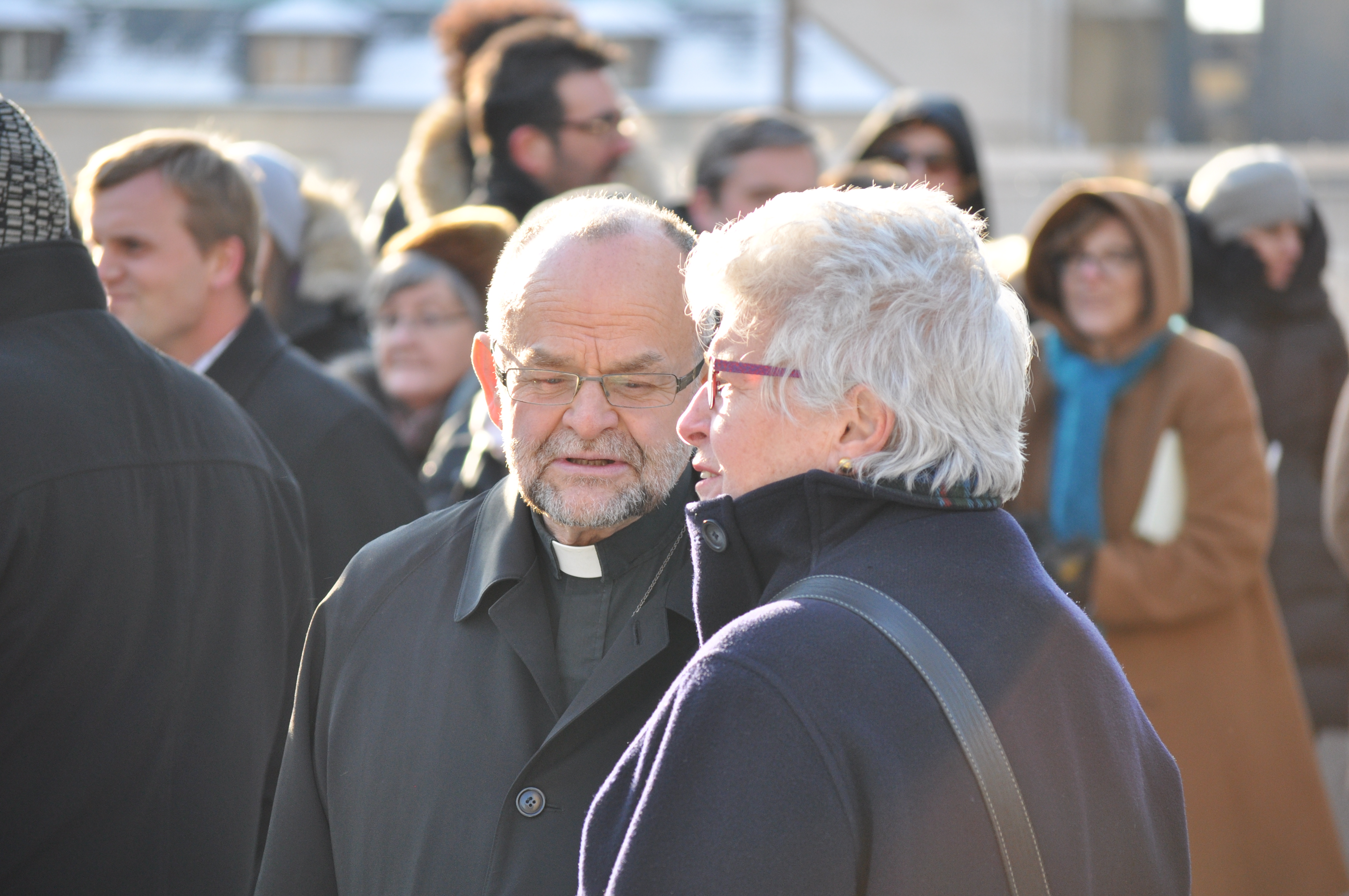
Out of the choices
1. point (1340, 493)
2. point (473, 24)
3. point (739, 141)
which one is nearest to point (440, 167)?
point (473, 24)

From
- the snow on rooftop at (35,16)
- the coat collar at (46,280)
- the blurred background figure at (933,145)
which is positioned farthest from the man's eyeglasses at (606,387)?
the snow on rooftop at (35,16)

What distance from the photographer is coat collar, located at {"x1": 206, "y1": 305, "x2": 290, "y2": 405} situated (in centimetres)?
354

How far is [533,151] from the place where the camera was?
5293mm

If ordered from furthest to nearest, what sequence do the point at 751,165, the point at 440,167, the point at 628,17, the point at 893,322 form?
1. the point at 628,17
2. the point at 440,167
3. the point at 751,165
4. the point at 893,322

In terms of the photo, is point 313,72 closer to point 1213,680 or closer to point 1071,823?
point 1213,680

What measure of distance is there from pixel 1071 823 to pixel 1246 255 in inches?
182

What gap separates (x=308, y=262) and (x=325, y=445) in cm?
200

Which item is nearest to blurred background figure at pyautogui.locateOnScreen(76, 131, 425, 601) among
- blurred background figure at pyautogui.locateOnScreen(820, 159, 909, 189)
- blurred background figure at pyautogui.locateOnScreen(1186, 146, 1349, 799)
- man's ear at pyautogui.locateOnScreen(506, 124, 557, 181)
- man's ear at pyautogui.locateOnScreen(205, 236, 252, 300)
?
man's ear at pyautogui.locateOnScreen(205, 236, 252, 300)

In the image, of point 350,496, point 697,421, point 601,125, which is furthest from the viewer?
point 601,125

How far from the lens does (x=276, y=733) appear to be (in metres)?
2.80

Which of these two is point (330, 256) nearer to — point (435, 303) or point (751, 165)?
point (435, 303)

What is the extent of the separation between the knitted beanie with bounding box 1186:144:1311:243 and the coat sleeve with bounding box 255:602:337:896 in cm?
461

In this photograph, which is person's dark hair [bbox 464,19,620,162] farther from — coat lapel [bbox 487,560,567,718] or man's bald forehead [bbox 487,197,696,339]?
coat lapel [bbox 487,560,567,718]

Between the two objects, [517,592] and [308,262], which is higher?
[308,262]
